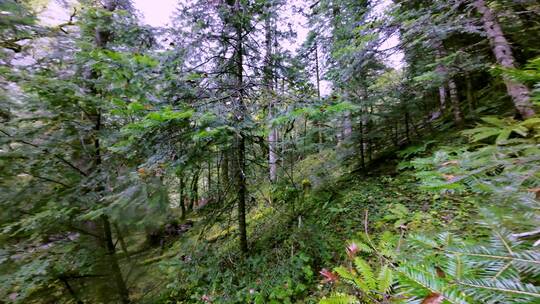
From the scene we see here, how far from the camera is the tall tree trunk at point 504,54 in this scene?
2654 mm

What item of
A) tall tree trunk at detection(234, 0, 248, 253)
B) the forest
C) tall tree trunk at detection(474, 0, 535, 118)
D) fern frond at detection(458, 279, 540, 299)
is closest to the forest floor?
the forest

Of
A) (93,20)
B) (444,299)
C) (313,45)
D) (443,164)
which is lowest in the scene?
(444,299)

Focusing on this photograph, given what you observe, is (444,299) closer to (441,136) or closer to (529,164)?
(529,164)

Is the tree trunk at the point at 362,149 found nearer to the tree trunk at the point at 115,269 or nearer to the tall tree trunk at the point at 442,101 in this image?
the tall tree trunk at the point at 442,101

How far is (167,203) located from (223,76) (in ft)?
8.33

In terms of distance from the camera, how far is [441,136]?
457 centimetres

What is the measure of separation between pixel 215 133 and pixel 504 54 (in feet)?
11.7

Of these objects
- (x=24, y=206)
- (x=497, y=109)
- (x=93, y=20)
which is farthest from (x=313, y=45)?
(x=24, y=206)

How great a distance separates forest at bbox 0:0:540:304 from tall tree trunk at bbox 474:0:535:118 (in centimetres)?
2

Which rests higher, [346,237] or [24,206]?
[24,206]

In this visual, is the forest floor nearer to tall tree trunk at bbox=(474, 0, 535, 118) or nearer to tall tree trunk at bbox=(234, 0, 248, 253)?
tall tree trunk at bbox=(234, 0, 248, 253)

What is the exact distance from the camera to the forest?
2.83m

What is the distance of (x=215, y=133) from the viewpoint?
8.19 feet

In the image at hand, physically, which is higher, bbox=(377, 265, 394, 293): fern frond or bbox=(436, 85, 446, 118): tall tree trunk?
bbox=(436, 85, 446, 118): tall tree trunk
